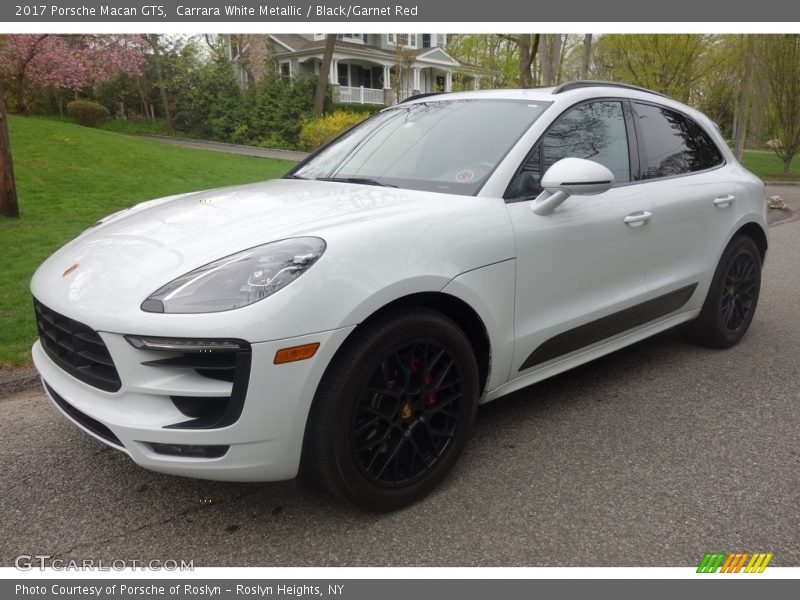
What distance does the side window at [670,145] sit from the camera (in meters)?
3.76

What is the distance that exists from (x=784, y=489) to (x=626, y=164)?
→ 71.7 inches

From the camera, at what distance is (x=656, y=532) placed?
2459 mm

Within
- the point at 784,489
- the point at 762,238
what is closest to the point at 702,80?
the point at 762,238

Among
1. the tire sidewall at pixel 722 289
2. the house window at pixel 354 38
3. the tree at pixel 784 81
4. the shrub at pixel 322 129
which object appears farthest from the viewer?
the house window at pixel 354 38

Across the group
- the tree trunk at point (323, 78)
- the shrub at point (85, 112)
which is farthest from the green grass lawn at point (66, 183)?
the shrub at point (85, 112)

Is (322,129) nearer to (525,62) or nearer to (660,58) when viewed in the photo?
(660,58)

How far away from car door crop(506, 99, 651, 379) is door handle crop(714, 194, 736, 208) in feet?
2.74

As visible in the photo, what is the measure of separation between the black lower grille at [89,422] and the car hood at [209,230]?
0.40 metres

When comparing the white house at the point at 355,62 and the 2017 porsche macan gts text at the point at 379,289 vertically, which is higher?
the white house at the point at 355,62

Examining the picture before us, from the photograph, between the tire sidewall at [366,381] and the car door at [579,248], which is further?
the car door at [579,248]

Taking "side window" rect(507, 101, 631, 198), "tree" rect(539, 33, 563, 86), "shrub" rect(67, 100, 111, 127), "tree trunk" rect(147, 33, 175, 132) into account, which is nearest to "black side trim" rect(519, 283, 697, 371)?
"side window" rect(507, 101, 631, 198)

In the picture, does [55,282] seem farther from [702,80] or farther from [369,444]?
[702,80]

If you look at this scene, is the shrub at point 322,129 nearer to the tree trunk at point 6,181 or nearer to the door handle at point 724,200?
the tree trunk at point 6,181

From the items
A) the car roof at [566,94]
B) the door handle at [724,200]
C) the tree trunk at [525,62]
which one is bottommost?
the door handle at [724,200]
